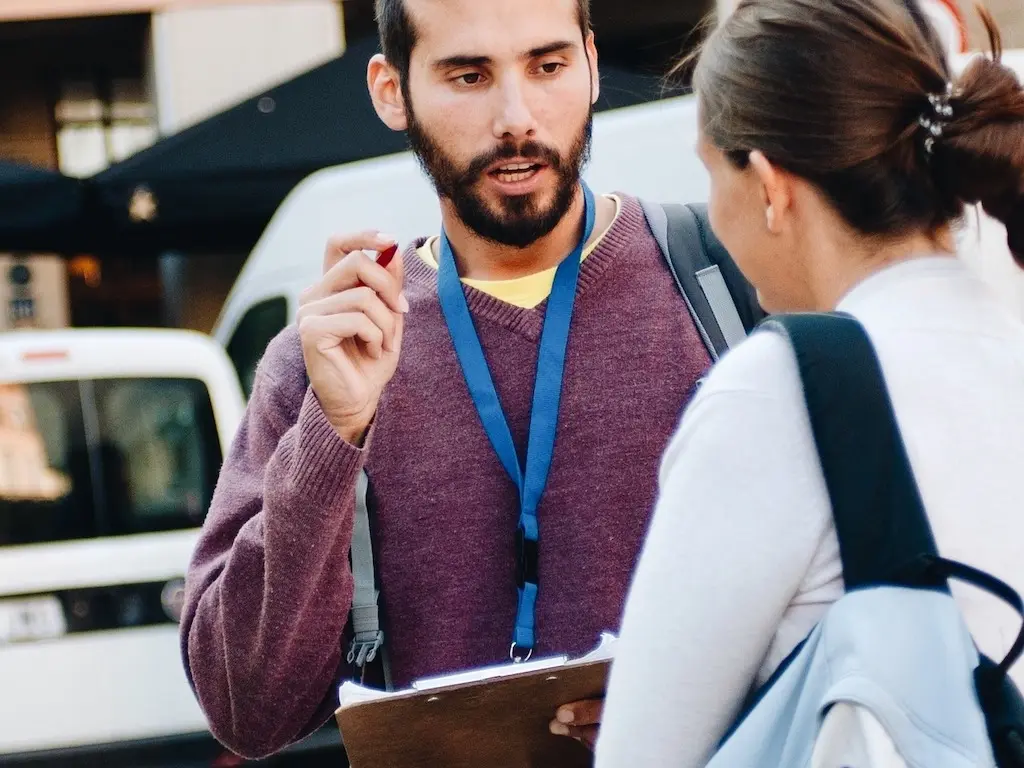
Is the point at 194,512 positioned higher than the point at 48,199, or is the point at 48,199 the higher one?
the point at 48,199

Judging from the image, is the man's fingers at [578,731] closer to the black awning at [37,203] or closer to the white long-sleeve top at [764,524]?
the white long-sleeve top at [764,524]

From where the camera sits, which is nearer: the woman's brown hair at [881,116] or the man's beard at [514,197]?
the woman's brown hair at [881,116]

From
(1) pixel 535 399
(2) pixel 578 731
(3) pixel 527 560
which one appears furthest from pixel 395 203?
(2) pixel 578 731

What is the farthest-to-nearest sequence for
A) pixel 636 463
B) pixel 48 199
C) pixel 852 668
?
pixel 48 199
pixel 636 463
pixel 852 668

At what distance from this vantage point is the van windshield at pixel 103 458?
5.32 metres

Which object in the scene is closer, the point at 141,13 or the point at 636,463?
the point at 636,463

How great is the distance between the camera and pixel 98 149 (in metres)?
14.5

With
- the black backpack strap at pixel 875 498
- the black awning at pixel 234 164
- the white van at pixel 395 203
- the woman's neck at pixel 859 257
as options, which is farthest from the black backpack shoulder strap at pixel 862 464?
the black awning at pixel 234 164

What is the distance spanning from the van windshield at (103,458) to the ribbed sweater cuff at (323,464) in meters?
3.65

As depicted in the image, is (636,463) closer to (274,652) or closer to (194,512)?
(274,652)

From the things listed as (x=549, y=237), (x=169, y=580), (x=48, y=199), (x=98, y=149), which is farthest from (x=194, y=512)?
(x=98, y=149)

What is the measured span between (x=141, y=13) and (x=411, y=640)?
11568 mm

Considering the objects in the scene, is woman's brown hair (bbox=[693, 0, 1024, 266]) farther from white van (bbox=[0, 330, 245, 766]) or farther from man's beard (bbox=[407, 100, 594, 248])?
white van (bbox=[0, 330, 245, 766])

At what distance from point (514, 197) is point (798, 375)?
36.2 inches
